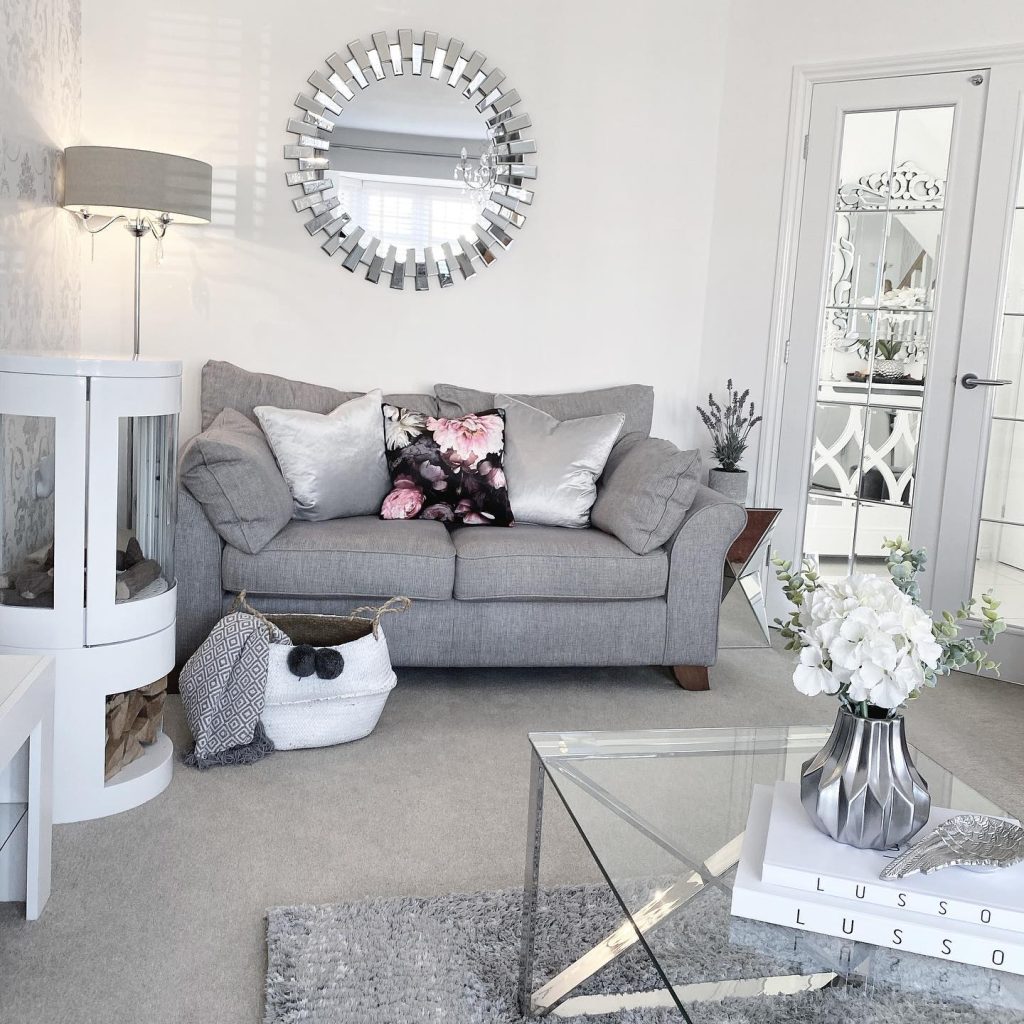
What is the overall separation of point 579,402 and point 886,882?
9.41 ft

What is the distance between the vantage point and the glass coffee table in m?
1.24

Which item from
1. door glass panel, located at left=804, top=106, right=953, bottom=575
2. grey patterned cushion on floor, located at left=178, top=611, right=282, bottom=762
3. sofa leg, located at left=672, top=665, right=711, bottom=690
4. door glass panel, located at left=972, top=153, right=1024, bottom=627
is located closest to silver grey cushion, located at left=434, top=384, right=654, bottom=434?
door glass panel, located at left=804, top=106, right=953, bottom=575

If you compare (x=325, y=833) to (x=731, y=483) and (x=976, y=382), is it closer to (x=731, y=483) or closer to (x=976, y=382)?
(x=731, y=483)

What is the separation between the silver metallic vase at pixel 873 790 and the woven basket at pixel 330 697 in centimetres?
154

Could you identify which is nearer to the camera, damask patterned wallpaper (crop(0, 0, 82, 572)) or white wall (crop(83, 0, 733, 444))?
damask patterned wallpaper (crop(0, 0, 82, 572))

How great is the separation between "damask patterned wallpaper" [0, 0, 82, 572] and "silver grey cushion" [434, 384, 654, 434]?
1.34 metres

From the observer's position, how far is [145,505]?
237 centimetres

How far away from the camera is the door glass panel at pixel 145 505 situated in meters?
2.30

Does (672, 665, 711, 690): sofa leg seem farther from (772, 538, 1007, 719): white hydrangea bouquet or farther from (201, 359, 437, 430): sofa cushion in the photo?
(772, 538, 1007, 719): white hydrangea bouquet

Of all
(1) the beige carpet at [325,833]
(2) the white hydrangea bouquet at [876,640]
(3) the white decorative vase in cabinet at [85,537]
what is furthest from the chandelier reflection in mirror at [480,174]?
(2) the white hydrangea bouquet at [876,640]

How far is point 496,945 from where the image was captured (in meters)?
1.91

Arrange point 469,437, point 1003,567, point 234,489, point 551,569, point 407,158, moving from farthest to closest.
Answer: point 407,158
point 1003,567
point 469,437
point 551,569
point 234,489

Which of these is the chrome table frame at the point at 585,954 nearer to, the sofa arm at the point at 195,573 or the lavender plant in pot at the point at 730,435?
the sofa arm at the point at 195,573

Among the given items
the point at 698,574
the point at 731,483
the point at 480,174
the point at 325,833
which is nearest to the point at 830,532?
the point at 731,483
